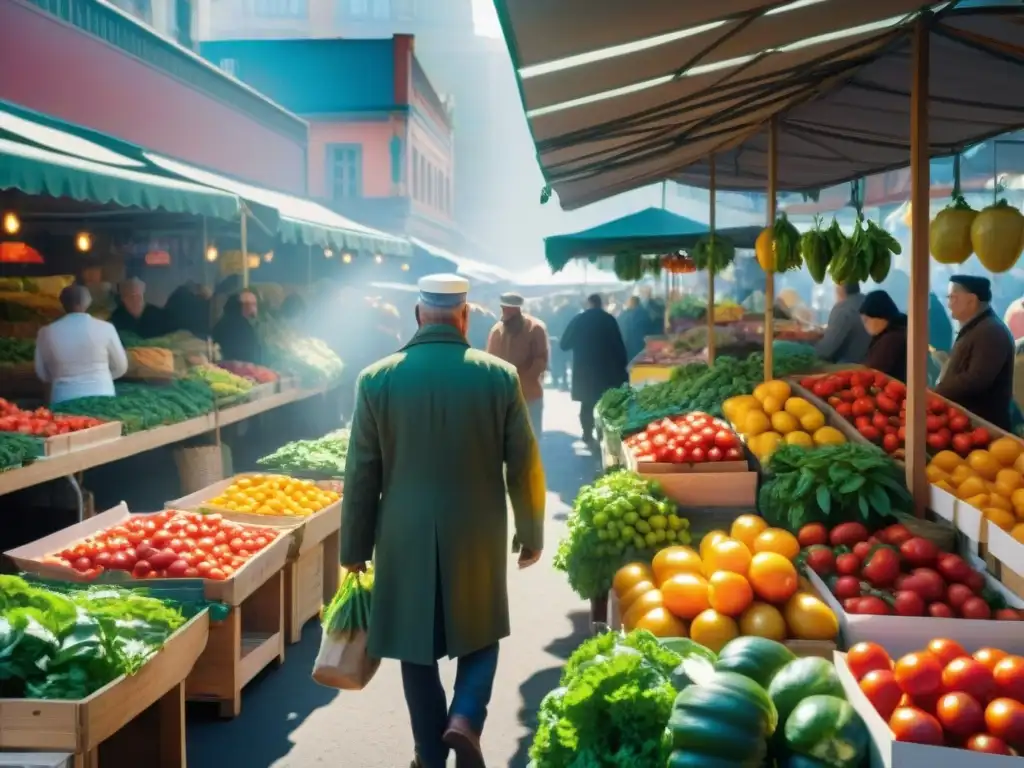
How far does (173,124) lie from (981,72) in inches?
512

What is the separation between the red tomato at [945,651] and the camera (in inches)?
124

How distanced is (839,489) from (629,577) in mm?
1163

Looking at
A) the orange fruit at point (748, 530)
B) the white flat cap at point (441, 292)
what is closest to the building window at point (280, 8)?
the orange fruit at point (748, 530)

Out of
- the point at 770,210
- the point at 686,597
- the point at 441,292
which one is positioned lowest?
the point at 686,597

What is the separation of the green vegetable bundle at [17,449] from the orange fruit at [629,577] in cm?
397

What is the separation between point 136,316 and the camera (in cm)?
1162

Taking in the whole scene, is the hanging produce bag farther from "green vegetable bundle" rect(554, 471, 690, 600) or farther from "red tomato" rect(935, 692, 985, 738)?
"red tomato" rect(935, 692, 985, 738)

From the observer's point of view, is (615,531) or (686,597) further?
(615,531)

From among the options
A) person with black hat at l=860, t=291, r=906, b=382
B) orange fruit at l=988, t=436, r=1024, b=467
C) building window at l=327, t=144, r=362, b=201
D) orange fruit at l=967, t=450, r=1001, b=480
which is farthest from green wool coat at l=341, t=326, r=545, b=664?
building window at l=327, t=144, r=362, b=201

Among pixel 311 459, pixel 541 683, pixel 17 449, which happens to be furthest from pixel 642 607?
pixel 17 449

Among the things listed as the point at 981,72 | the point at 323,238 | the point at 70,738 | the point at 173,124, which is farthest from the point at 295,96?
the point at 70,738

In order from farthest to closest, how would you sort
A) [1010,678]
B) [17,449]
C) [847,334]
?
1. [847,334]
2. [17,449]
3. [1010,678]

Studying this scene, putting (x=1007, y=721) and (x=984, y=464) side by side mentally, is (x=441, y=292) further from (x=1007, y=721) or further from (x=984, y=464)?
(x=984, y=464)

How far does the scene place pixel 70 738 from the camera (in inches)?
133
